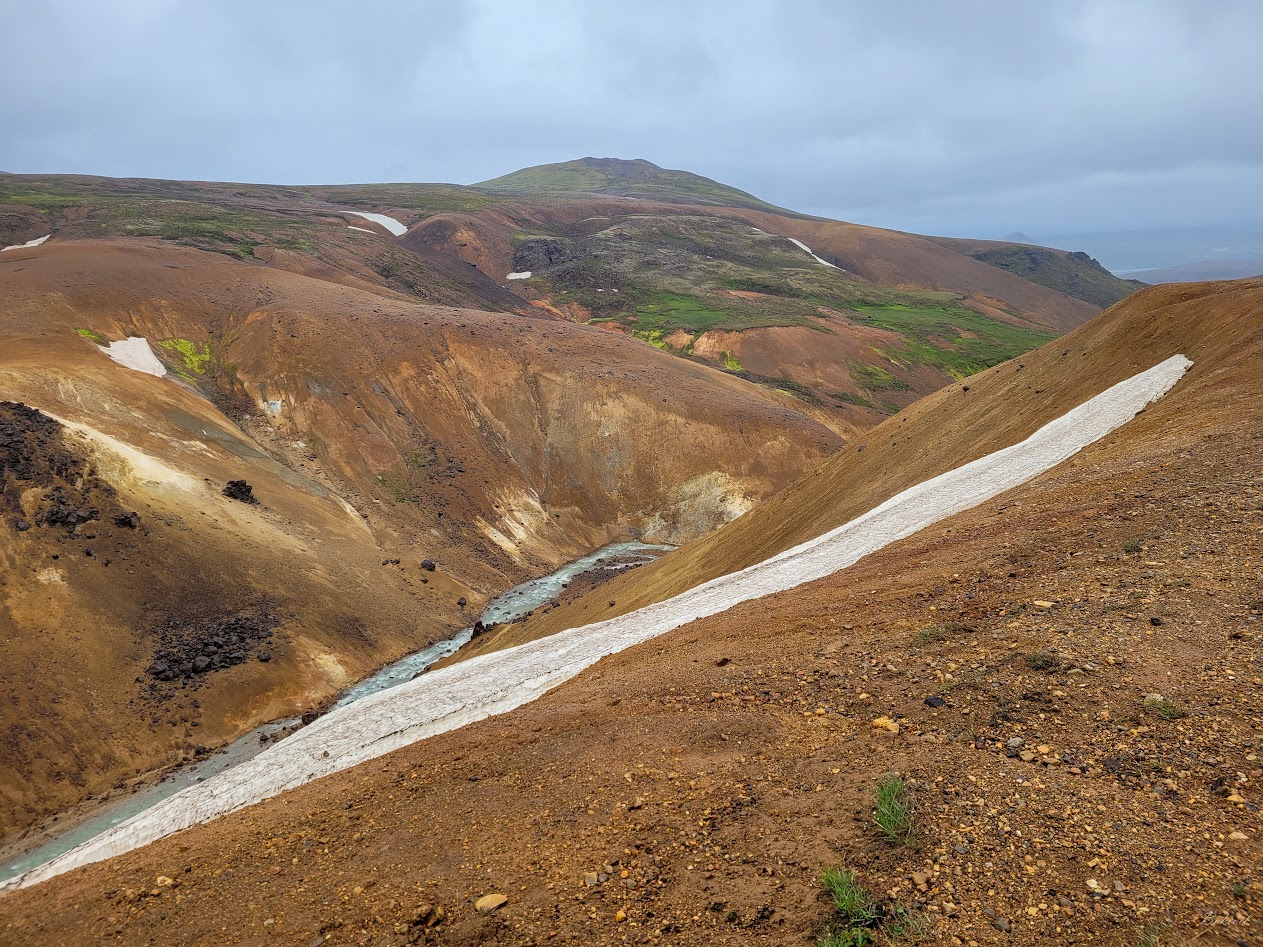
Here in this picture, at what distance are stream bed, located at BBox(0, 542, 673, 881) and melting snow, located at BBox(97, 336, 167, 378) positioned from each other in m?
25.7

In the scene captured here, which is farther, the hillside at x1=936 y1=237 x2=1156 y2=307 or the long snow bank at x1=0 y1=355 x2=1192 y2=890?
the hillside at x1=936 y1=237 x2=1156 y2=307

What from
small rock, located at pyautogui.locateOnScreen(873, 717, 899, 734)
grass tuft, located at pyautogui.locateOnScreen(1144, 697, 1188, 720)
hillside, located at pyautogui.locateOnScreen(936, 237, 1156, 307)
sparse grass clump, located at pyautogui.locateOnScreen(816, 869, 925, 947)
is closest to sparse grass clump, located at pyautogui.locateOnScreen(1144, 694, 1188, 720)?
grass tuft, located at pyautogui.locateOnScreen(1144, 697, 1188, 720)

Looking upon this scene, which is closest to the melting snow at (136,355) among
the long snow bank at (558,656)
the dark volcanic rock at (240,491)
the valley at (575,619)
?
the valley at (575,619)

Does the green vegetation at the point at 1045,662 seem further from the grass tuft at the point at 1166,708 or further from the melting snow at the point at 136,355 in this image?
the melting snow at the point at 136,355

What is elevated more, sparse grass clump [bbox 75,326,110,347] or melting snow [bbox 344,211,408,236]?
melting snow [bbox 344,211,408,236]

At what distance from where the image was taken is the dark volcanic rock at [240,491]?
3725 centimetres

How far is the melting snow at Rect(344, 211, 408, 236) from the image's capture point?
122m

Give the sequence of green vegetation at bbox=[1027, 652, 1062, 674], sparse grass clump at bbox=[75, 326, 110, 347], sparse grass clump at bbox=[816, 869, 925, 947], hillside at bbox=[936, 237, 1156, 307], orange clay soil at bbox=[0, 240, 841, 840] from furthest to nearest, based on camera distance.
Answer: hillside at bbox=[936, 237, 1156, 307], sparse grass clump at bbox=[75, 326, 110, 347], orange clay soil at bbox=[0, 240, 841, 840], green vegetation at bbox=[1027, 652, 1062, 674], sparse grass clump at bbox=[816, 869, 925, 947]

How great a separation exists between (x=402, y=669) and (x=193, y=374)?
29234 mm

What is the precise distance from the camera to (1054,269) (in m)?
174

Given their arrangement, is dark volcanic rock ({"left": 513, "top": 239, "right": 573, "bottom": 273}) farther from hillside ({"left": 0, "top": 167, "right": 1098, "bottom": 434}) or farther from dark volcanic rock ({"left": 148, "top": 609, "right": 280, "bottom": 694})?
dark volcanic rock ({"left": 148, "top": 609, "right": 280, "bottom": 694})

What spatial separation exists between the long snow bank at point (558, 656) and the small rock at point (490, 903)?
347 inches

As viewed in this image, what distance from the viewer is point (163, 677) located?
2738 cm

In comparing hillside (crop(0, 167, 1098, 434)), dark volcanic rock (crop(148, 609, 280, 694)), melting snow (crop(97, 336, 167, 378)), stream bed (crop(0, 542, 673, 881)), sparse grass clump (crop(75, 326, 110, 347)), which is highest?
hillside (crop(0, 167, 1098, 434))
